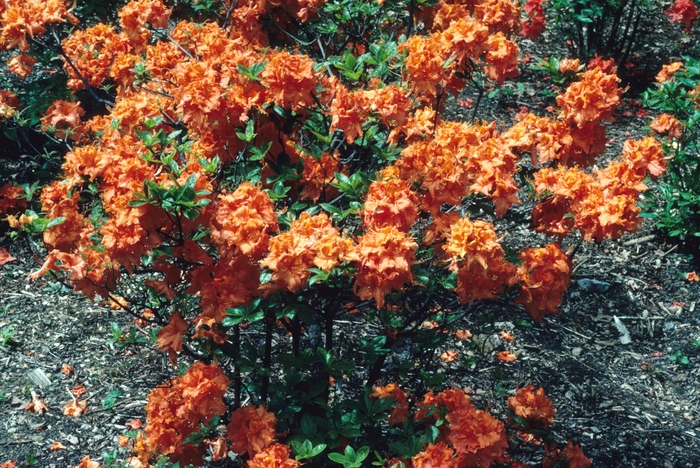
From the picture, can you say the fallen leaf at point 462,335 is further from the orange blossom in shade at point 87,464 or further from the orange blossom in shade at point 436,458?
→ the orange blossom in shade at point 87,464

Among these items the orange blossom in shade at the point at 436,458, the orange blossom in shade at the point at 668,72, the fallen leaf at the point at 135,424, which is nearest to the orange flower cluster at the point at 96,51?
the fallen leaf at the point at 135,424

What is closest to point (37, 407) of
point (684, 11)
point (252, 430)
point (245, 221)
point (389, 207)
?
point (252, 430)

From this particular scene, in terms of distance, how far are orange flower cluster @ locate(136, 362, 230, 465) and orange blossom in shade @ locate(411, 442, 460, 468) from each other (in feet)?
1.95

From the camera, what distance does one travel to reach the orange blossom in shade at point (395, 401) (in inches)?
99.0

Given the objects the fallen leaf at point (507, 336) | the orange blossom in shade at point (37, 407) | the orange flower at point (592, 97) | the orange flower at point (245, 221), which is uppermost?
the orange flower at point (592, 97)

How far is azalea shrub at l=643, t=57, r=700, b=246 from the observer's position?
4.12 metres

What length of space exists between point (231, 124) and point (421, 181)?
2.09 ft

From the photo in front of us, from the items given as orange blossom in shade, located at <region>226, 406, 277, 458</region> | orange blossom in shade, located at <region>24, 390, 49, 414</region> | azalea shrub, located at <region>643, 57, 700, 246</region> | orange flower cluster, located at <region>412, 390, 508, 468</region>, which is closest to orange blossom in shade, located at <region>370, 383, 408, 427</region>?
orange flower cluster, located at <region>412, 390, 508, 468</region>

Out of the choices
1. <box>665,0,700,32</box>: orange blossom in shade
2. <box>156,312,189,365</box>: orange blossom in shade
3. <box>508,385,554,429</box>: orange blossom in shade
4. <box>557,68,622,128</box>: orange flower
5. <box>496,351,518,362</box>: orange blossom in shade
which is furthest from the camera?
<box>665,0,700,32</box>: orange blossom in shade

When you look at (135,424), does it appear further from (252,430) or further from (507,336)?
(507,336)

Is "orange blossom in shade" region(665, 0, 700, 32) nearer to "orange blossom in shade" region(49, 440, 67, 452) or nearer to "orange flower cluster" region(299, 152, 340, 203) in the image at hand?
"orange flower cluster" region(299, 152, 340, 203)

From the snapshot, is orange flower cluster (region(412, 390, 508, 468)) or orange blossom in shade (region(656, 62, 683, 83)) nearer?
orange flower cluster (region(412, 390, 508, 468))

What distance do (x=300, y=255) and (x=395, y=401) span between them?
2.65ft

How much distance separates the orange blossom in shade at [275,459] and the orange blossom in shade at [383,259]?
563 millimetres
